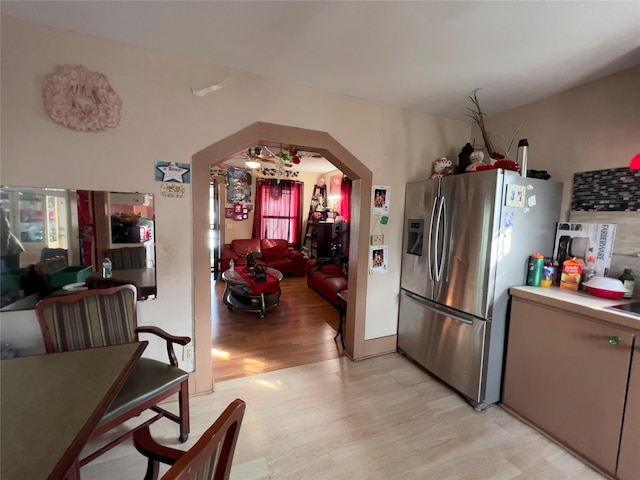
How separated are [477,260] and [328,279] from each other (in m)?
2.75

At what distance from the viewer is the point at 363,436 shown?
1.74m

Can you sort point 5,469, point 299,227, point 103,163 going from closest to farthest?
point 5,469 < point 103,163 < point 299,227

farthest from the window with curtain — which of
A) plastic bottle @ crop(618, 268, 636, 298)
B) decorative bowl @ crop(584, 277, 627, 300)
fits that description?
plastic bottle @ crop(618, 268, 636, 298)

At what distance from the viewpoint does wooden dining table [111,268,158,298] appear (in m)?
1.87

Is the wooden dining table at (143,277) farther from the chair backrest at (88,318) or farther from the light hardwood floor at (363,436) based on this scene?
the light hardwood floor at (363,436)

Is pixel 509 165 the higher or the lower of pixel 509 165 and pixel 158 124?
the lower

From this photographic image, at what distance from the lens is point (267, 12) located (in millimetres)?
1429

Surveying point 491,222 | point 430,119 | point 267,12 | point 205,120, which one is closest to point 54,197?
point 205,120

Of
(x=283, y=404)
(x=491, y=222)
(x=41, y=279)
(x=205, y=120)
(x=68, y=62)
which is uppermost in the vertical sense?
(x=68, y=62)

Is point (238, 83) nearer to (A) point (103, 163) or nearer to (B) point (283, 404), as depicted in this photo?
(A) point (103, 163)

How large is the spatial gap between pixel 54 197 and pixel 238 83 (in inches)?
55.7

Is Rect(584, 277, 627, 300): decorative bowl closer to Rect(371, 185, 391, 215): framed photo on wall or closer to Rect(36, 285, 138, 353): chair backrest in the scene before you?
Rect(371, 185, 391, 215): framed photo on wall

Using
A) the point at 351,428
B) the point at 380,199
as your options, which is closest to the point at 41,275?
the point at 351,428

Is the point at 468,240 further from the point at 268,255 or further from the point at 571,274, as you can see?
the point at 268,255
